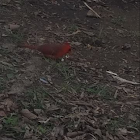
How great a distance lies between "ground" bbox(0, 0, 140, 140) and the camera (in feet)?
10.1

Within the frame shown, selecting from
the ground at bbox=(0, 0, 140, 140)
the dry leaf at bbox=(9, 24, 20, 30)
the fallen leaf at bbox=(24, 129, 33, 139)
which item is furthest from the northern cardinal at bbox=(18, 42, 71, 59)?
the fallen leaf at bbox=(24, 129, 33, 139)

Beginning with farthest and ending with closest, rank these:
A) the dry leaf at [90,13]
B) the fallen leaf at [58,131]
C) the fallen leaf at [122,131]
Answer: the dry leaf at [90,13] < the fallen leaf at [122,131] < the fallen leaf at [58,131]

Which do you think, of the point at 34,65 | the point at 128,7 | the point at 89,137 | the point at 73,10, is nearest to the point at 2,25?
the point at 34,65

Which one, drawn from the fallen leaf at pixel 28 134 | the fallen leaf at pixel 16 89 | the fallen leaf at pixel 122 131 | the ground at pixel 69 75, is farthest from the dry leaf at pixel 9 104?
the fallen leaf at pixel 122 131

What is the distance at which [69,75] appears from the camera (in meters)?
3.82

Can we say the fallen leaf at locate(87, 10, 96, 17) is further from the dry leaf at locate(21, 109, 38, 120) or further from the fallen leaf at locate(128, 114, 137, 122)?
the dry leaf at locate(21, 109, 38, 120)

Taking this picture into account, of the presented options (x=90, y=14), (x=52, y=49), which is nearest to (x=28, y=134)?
(x=52, y=49)

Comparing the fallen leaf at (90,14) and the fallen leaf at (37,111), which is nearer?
the fallen leaf at (37,111)

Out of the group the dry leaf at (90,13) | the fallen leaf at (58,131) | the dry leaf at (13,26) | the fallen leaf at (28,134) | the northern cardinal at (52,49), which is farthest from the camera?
the dry leaf at (90,13)

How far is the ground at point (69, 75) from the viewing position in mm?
3088

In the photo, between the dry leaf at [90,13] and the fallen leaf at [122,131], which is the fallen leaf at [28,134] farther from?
the dry leaf at [90,13]

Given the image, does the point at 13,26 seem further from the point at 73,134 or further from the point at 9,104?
the point at 73,134

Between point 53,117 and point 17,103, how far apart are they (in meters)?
0.31

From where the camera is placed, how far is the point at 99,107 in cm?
349
